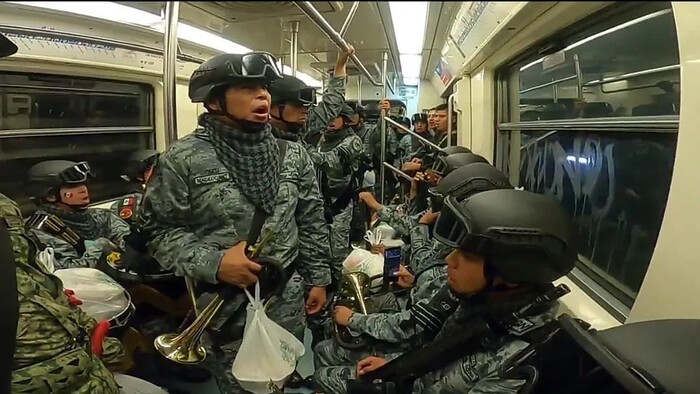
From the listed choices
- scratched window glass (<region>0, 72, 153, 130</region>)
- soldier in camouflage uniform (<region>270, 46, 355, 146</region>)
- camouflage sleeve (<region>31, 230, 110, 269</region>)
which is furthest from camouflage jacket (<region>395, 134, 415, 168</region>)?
camouflage sleeve (<region>31, 230, 110, 269</region>)

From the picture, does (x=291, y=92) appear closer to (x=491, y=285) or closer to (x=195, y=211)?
(x=195, y=211)

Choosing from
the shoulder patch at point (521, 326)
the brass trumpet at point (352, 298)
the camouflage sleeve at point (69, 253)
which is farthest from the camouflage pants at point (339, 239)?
the camouflage sleeve at point (69, 253)

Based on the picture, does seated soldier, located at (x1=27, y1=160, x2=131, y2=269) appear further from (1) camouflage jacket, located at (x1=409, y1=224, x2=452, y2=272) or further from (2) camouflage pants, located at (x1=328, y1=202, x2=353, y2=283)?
(1) camouflage jacket, located at (x1=409, y1=224, x2=452, y2=272)

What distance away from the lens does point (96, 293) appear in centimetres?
180

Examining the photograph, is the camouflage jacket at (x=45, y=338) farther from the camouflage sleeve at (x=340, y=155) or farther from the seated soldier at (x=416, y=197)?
the seated soldier at (x=416, y=197)

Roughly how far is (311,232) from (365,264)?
813 mm

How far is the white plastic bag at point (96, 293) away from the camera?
177cm

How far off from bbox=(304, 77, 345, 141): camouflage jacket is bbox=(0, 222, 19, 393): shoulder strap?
0.75 m

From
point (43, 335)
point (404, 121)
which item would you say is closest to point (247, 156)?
point (404, 121)

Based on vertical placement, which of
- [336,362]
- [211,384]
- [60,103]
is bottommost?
[211,384]

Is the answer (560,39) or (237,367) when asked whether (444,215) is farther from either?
(237,367)

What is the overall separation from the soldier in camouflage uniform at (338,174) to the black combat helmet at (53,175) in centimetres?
123

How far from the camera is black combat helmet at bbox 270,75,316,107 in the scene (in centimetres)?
127

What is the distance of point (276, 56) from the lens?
3.55ft
